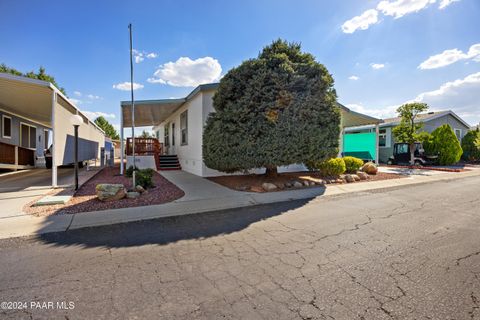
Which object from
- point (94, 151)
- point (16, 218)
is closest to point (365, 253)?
point (16, 218)

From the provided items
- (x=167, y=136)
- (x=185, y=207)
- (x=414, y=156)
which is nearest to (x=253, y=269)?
(x=185, y=207)

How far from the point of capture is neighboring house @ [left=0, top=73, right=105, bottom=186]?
7613 mm

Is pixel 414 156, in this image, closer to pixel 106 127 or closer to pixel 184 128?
pixel 184 128

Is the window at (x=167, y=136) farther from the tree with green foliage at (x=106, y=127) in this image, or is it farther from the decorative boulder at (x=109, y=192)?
the tree with green foliage at (x=106, y=127)

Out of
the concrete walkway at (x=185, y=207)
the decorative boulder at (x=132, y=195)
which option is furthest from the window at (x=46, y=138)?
the decorative boulder at (x=132, y=195)

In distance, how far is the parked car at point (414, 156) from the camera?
16.6 m

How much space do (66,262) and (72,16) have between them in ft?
31.1

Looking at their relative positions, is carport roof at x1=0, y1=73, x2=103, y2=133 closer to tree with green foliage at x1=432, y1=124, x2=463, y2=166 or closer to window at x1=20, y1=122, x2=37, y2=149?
window at x1=20, y1=122, x2=37, y2=149

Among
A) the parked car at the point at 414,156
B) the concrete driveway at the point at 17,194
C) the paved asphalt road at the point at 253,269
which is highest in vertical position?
the parked car at the point at 414,156

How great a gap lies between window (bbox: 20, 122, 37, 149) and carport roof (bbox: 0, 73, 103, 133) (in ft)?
5.99

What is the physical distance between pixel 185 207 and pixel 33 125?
53.3 feet

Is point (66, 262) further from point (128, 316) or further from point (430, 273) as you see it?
point (430, 273)

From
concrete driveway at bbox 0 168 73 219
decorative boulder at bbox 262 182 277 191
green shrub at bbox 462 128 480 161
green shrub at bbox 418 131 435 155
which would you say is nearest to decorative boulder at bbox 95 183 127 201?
concrete driveway at bbox 0 168 73 219

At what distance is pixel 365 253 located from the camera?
318cm
